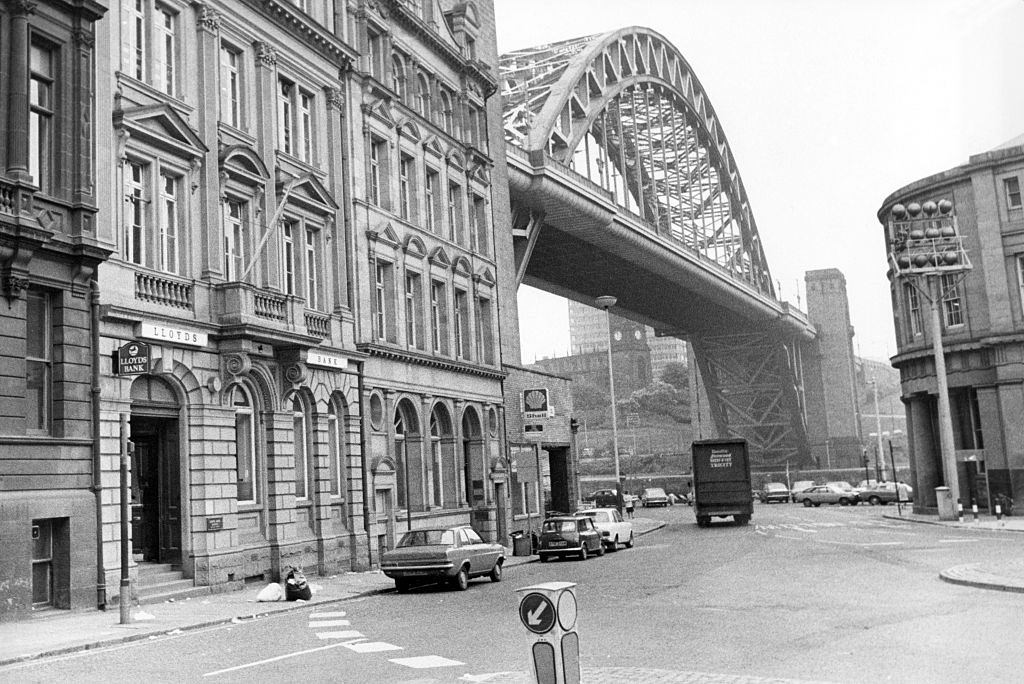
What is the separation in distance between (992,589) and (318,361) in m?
18.7

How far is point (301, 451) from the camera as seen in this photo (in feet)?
103

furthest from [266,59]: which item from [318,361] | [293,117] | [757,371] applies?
[757,371]

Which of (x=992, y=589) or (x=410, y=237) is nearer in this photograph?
(x=992, y=589)

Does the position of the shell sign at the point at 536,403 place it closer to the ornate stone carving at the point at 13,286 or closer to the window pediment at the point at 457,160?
the window pediment at the point at 457,160

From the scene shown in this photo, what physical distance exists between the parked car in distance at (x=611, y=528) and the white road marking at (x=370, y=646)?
21518mm

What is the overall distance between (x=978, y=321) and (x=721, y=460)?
13794mm

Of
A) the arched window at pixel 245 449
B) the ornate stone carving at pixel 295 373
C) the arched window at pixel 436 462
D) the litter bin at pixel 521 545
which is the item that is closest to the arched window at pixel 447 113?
the arched window at pixel 436 462

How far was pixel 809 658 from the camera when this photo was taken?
43.5 feet

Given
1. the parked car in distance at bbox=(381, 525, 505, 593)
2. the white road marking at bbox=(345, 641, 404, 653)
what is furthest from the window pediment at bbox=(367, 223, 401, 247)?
the white road marking at bbox=(345, 641, 404, 653)

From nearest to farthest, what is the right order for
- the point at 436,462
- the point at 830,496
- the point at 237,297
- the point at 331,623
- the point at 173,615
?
the point at 331,623 < the point at 173,615 < the point at 237,297 < the point at 436,462 < the point at 830,496

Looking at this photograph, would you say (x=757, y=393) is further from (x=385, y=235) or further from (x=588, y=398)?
(x=385, y=235)

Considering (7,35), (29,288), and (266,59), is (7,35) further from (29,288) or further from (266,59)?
(266,59)

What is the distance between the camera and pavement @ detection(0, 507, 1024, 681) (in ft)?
55.6

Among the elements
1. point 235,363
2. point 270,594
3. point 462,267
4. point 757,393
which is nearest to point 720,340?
point 757,393
